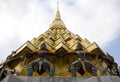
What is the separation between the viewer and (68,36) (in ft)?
55.1

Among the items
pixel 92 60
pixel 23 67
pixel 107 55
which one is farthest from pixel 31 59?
pixel 107 55

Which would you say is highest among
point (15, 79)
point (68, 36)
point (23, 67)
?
point (68, 36)

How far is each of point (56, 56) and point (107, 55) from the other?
2.83 metres

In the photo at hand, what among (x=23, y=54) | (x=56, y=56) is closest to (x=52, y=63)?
(x=56, y=56)

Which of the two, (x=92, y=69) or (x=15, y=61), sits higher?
(x=15, y=61)

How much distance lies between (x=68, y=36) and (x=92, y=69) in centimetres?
457

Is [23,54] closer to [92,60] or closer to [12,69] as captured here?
[12,69]

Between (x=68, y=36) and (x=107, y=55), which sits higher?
(x=68, y=36)

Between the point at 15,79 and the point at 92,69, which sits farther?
the point at 92,69

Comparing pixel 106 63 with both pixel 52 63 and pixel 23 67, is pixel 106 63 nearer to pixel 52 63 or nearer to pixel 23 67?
pixel 52 63

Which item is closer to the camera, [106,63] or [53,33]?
[106,63]

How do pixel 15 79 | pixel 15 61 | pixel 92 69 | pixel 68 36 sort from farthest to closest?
pixel 68 36 → pixel 15 61 → pixel 92 69 → pixel 15 79

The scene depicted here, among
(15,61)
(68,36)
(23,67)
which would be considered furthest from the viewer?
(68,36)

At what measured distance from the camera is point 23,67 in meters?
13.5
